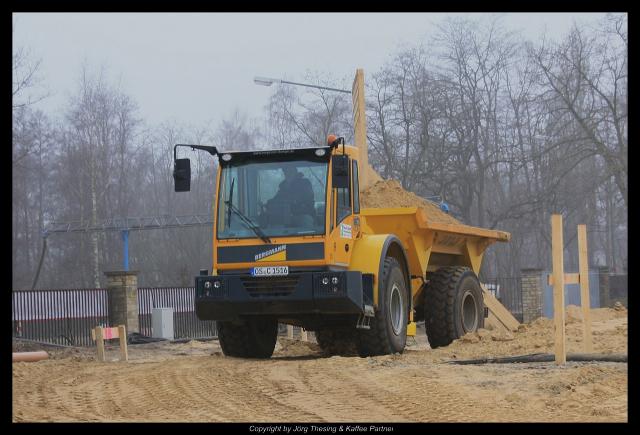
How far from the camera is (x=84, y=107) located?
53.4 m

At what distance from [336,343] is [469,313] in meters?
2.60

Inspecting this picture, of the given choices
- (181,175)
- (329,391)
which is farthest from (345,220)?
(329,391)

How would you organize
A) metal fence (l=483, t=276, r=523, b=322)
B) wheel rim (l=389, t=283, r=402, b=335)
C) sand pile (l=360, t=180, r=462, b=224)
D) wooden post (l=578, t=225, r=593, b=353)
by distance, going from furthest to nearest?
1. metal fence (l=483, t=276, r=523, b=322)
2. sand pile (l=360, t=180, r=462, b=224)
3. wheel rim (l=389, t=283, r=402, b=335)
4. wooden post (l=578, t=225, r=593, b=353)

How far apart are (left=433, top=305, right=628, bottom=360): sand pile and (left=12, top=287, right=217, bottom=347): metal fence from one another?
1315cm

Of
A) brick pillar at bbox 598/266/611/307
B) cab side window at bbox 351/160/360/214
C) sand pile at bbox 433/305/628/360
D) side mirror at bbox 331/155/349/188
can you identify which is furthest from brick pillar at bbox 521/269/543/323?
side mirror at bbox 331/155/349/188

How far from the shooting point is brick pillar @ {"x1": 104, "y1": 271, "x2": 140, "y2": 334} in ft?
82.7

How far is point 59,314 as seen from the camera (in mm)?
24312

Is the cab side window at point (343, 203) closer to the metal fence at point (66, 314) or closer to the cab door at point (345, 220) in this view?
the cab door at point (345, 220)

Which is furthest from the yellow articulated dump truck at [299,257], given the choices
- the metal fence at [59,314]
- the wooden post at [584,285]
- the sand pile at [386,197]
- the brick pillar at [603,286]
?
the brick pillar at [603,286]

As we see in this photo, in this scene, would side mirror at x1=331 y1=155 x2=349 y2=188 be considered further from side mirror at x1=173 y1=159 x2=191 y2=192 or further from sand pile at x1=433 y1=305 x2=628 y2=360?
sand pile at x1=433 y1=305 x2=628 y2=360

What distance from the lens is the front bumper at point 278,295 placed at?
11852mm

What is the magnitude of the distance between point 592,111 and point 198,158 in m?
29.6

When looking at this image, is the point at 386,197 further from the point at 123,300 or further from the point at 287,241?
the point at 123,300
